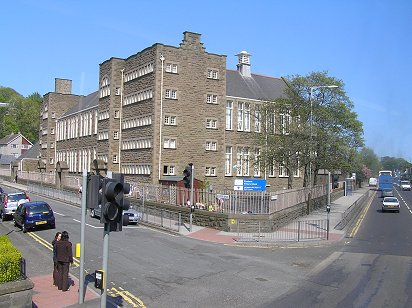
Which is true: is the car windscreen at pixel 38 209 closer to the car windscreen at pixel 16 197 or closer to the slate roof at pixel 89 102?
the car windscreen at pixel 16 197

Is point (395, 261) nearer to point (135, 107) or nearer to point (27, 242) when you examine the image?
point (27, 242)

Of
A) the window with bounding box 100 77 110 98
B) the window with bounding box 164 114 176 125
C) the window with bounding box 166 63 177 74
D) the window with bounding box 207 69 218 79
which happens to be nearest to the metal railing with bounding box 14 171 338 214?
the window with bounding box 164 114 176 125

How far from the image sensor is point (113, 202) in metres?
10.2

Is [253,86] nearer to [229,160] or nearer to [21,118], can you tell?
[229,160]

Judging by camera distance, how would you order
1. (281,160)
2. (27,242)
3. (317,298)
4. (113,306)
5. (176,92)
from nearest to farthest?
(113,306), (317,298), (27,242), (281,160), (176,92)

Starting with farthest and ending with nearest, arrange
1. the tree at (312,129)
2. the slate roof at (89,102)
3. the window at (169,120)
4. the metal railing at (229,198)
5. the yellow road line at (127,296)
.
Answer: the slate roof at (89,102), the window at (169,120), the tree at (312,129), the metal railing at (229,198), the yellow road line at (127,296)

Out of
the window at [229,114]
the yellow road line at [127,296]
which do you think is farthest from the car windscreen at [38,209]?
the window at [229,114]

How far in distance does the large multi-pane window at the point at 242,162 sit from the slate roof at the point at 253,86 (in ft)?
20.9

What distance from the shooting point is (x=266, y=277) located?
657 inches

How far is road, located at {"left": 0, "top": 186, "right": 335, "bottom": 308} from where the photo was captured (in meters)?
14.0

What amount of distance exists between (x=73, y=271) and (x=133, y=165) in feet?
108

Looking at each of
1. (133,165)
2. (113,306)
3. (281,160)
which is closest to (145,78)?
(133,165)

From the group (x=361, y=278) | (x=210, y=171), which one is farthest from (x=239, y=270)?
(x=210, y=171)

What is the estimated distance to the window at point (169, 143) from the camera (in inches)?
1827
